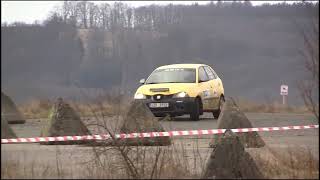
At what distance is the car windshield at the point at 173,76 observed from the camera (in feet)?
59.5

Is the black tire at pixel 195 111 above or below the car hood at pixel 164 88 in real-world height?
below

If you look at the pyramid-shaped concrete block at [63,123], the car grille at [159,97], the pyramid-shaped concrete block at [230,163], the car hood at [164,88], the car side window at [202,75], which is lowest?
the car grille at [159,97]

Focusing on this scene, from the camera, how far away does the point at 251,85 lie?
73.6ft

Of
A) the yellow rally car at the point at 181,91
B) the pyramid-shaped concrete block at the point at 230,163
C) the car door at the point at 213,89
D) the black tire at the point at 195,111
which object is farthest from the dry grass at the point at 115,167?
the car door at the point at 213,89

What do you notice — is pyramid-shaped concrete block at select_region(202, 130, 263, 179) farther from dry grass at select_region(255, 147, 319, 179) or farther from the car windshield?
the car windshield

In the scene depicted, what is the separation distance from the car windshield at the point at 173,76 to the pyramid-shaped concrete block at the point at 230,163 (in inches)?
421

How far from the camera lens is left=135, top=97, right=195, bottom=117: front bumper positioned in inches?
675

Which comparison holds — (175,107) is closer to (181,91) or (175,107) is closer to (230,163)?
(181,91)

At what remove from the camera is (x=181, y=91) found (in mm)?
17422

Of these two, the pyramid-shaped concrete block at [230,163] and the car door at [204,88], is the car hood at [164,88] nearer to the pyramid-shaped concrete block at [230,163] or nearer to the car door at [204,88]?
the car door at [204,88]

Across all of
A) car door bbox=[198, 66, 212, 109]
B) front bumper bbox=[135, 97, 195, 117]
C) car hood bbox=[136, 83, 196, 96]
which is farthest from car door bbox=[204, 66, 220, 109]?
front bumper bbox=[135, 97, 195, 117]

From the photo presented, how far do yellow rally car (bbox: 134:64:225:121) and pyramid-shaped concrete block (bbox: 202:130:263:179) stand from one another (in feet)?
30.9

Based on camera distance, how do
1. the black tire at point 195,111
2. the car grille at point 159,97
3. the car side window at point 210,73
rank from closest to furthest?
the car grille at point 159,97, the black tire at point 195,111, the car side window at point 210,73

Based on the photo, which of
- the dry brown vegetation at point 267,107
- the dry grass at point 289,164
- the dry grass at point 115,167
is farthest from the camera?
the dry brown vegetation at point 267,107
